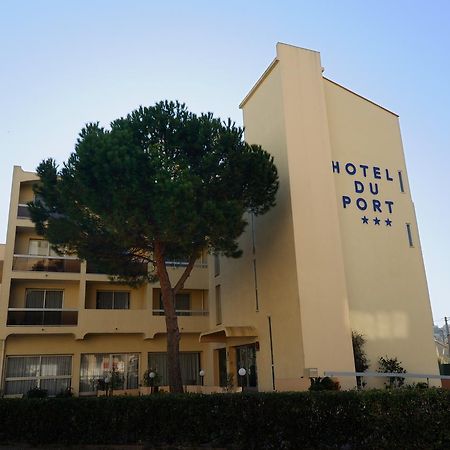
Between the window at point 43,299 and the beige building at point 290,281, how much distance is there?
0.05 metres

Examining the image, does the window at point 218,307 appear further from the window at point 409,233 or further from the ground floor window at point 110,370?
the window at point 409,233

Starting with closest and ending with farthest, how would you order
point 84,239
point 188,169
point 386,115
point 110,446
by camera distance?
point 110,446, point 188,169, point 84,239, point 386,115

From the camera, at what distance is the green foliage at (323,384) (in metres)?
14.7

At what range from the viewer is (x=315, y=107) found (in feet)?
63.1

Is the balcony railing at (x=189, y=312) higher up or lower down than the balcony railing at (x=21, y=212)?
lower down

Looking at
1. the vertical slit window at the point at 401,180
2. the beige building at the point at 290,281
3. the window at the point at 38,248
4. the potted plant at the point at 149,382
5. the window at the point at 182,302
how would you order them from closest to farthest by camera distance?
the beige building at the point at 290,281 → the vertical slit window at the point at 401,180 → the potted plant at the point at 149,382 → the window at the point at 38,248 → the window at the point at 182,302

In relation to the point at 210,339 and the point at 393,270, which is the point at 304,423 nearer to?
the point at 393,270

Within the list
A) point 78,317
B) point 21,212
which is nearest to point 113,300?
point 78,317

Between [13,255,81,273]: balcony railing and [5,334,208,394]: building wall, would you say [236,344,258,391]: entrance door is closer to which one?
[5,334,208,394]: building wall

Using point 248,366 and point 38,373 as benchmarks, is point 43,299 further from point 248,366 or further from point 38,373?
point 248,366

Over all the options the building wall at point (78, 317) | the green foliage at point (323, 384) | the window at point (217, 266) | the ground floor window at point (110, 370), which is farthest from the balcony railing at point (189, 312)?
the green foliage at point (323, 384)

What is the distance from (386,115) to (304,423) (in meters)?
15.3

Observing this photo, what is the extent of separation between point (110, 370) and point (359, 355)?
43.6 feet

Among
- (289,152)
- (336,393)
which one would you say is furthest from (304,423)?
(289,152)
